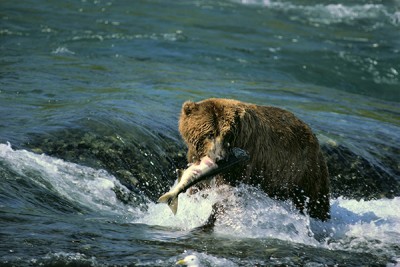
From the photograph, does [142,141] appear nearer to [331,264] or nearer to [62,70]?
[331,264]

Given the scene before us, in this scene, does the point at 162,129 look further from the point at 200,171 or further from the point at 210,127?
the point at 200,171

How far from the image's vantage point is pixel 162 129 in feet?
31.7

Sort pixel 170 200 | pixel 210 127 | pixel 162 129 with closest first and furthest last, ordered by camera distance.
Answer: pixel 170 200 < pixel 210 127 < pixel 162 129

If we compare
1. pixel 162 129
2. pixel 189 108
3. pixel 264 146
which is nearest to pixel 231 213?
pixel 264 146

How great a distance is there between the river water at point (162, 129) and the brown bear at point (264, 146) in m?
0.14

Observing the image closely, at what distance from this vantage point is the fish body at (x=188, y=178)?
6.16 meters

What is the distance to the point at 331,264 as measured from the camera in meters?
5.89

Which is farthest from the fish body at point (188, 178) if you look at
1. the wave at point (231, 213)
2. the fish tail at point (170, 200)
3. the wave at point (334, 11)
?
the wave at point (334, 11)

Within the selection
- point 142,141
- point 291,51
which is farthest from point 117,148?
point 291,51

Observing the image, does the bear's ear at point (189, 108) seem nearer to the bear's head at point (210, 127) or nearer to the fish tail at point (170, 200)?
the bear's head at point (210, 127)

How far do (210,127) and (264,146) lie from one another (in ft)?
1.97

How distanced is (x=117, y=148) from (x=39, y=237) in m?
3.40

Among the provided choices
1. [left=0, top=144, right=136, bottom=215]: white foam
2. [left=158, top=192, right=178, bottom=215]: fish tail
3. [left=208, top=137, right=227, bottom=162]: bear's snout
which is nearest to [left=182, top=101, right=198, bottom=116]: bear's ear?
[left=208, top=137, right=227, bottom=162]: bear's snout

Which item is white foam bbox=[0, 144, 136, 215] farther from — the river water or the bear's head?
the bear's head
